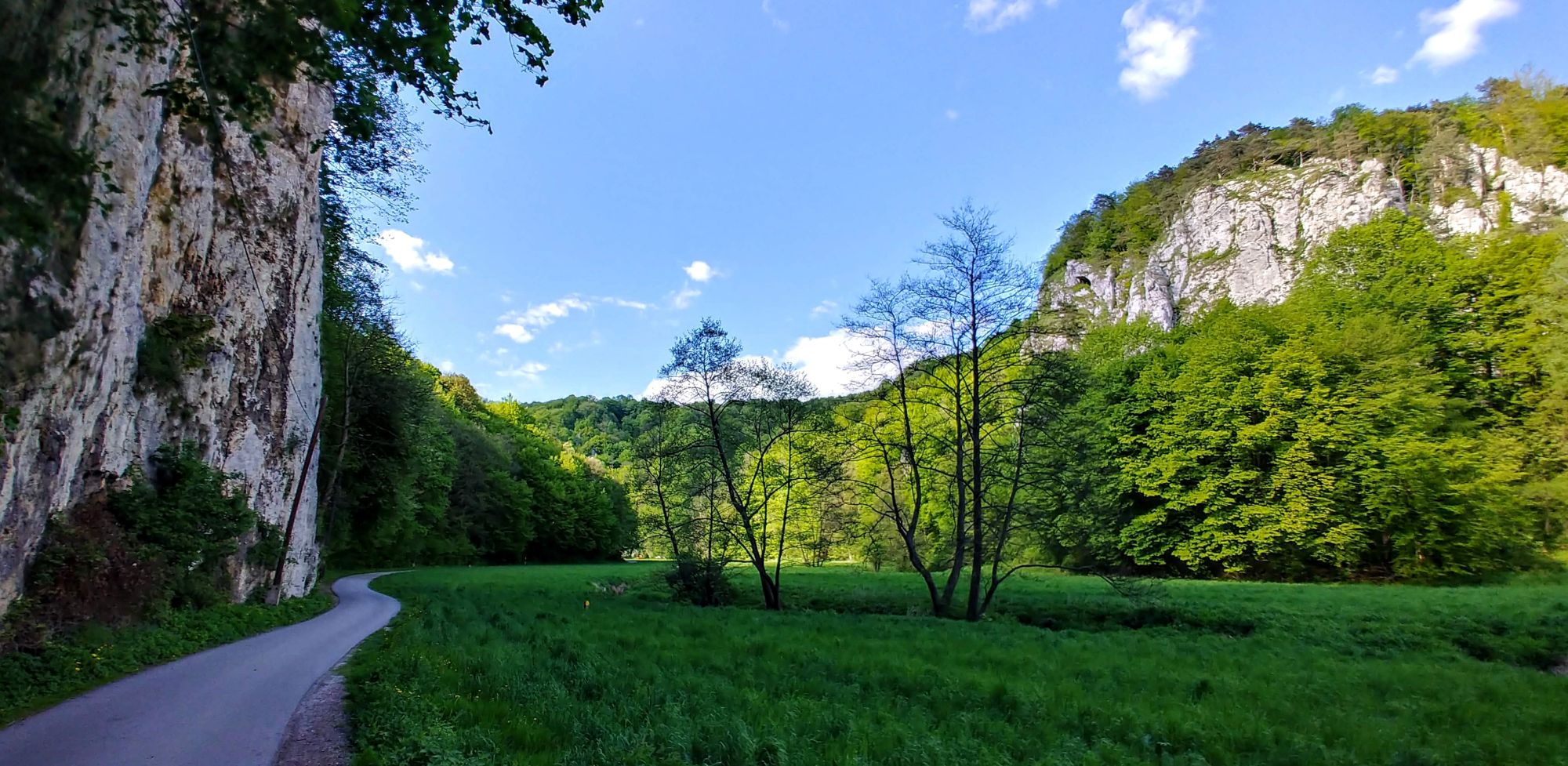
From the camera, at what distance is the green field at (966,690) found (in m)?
5.36

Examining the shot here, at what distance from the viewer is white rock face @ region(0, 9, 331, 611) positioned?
8.20 m

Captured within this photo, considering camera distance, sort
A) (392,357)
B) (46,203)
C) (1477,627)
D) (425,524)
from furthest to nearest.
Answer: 1. (425,524)
2. (392,357)
3. (1477,627)
4. (46,203)

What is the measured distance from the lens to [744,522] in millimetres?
21719

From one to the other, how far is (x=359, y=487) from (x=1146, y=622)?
33963 mm

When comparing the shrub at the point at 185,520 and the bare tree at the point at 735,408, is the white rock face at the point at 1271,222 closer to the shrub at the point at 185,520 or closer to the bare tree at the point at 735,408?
the bare tree at the point at 735,408

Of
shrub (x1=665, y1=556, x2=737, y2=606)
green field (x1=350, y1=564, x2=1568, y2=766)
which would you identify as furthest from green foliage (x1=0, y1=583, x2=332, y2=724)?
shrub (x1=665, y1=556, x2=737, y2=606)

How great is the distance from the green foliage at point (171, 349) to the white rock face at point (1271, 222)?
161 ft

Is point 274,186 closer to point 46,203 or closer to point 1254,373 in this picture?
point 46,203

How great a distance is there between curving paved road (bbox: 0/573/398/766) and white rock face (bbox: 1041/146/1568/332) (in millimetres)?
49756

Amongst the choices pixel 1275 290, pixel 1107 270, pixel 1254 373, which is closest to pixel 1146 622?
pixel 1254 373

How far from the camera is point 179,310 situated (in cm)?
1378

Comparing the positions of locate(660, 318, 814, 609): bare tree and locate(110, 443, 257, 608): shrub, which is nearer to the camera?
locate(110, 443, 257, 608): shrub

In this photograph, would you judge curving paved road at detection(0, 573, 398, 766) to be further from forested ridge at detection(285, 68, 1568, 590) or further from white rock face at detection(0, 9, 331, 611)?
forested ridge at detection(285, 68, 1568, 590)

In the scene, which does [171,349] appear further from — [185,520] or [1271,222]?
[1271,222]
